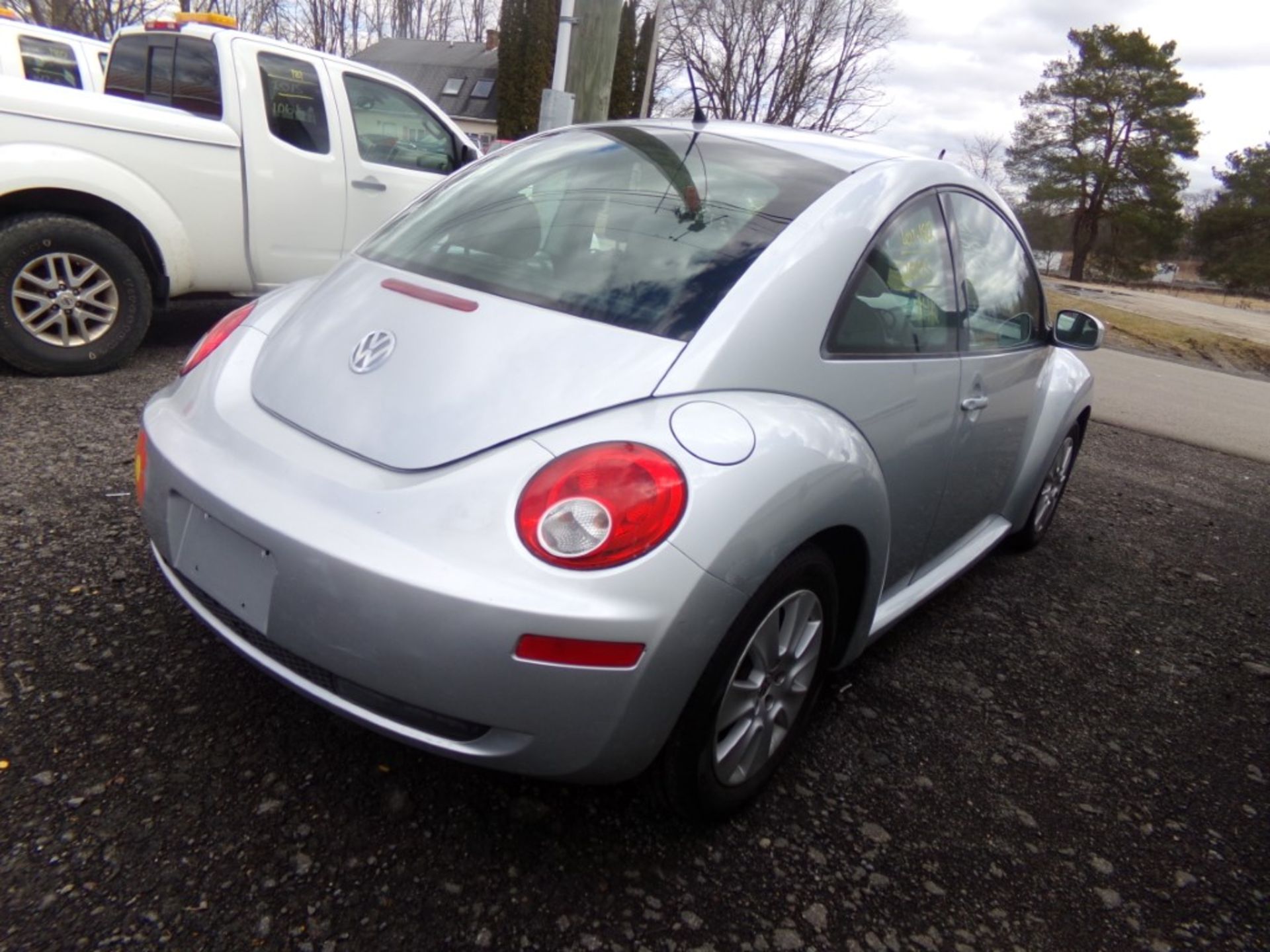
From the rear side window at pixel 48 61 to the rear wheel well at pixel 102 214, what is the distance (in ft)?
13.9

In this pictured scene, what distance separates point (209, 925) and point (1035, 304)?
337cm

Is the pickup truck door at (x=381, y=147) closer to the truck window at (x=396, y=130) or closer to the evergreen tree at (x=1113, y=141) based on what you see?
the truck window at (x=396, y=130)

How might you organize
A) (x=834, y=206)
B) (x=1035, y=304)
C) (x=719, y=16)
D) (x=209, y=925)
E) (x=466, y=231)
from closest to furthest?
(x=209, y=925), (x=834, y=206), (x=466, y=231), (x=1035, y=304), (x=719, y=16)

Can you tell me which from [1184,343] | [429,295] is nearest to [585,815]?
[429,295]

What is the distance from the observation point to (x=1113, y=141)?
4831cm

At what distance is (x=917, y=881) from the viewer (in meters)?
2.11

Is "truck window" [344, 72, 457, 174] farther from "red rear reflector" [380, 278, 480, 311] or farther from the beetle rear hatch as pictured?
the beetle rear hatch

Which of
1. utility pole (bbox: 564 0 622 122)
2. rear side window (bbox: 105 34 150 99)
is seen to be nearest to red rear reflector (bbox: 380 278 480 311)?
rear side window (bbox: 105 34 150 99)

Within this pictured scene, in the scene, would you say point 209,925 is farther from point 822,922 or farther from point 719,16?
point 719,16

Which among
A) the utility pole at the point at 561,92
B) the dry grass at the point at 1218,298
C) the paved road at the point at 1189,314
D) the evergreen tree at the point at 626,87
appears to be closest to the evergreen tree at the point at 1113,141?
the dry grass at the point at 1218,298

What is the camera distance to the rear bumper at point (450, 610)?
166cm

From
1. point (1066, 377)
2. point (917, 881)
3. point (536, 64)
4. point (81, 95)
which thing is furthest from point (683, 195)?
point (536, 64)

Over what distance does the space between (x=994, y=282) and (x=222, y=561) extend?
8.45ft

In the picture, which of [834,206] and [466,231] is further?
[466,231]
